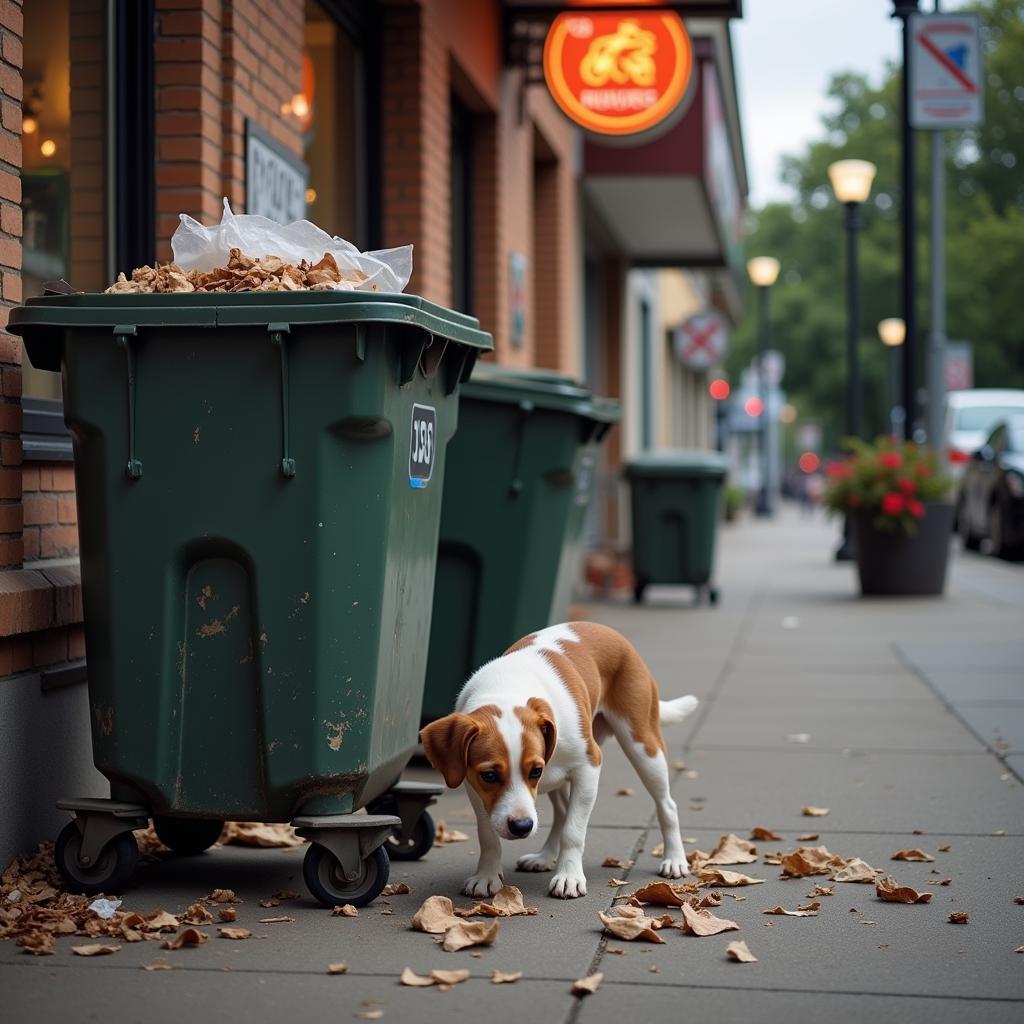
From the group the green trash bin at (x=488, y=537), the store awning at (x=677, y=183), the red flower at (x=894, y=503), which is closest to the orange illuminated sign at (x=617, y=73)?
the store awning at (x=677, y=183)

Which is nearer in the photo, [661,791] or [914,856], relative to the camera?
[661,791]

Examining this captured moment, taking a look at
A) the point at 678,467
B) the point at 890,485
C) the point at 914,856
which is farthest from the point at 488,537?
the point at 890,485

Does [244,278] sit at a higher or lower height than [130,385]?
higher

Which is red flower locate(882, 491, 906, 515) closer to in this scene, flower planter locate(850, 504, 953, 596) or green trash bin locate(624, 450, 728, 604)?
Result: flower planter locate(850, 504, 953, 596)

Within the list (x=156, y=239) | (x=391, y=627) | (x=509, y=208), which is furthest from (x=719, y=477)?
(x=391, y=627)

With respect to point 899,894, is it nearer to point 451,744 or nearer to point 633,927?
point 633,927

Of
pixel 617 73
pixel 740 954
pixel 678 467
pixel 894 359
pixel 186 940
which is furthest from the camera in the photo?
pixel 894 359

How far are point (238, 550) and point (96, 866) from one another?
0.92 meters


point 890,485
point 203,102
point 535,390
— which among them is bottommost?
point 890,485

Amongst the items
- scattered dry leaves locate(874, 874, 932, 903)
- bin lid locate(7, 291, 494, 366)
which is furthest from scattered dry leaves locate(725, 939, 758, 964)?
bin lid locate(7, 291, 494, 366)

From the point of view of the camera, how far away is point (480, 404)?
6262mm

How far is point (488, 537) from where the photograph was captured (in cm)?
629

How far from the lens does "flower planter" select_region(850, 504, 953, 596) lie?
13.8 m

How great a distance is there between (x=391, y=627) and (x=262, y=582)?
0.39 meters
